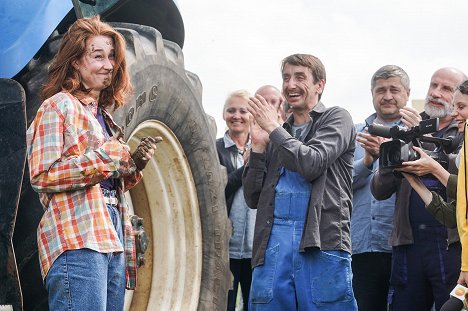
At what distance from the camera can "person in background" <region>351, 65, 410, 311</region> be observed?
521 cm

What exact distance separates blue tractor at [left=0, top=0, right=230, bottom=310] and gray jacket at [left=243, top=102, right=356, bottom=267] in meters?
0.46

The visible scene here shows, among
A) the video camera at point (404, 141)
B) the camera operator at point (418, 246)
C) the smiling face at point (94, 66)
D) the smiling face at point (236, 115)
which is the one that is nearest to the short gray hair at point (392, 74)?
the camera operator at point (418, 246)

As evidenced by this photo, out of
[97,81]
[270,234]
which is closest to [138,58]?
[97,81]

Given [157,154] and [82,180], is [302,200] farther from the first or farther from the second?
[82,180]

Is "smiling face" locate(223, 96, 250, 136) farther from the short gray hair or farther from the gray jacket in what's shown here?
the gray jacket

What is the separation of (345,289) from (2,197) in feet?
5.68

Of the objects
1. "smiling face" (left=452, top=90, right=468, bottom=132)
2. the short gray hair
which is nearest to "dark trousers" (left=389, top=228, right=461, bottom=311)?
"smiling face" (left=452, top=90, right=468, bottom=132)

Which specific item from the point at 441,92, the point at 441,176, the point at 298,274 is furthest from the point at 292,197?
the point at 441,92

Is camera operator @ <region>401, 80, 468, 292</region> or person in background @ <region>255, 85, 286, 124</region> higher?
person in background @ <region>255, 85, 286, 124</region>

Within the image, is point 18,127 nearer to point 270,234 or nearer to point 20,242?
point 20,242

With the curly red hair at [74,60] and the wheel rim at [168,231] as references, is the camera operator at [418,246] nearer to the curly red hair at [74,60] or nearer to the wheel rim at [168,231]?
the wheel rim at [168,231]

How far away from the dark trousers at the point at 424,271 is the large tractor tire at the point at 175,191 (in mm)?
1007

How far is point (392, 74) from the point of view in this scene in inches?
210

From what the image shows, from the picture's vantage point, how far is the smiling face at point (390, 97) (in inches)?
210
